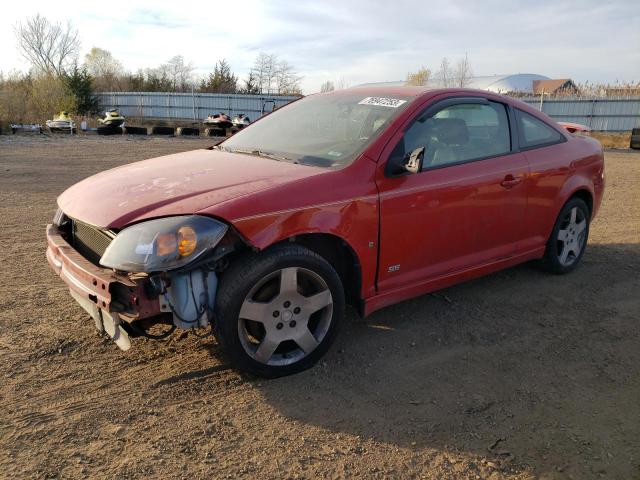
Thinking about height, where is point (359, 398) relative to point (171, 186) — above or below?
below

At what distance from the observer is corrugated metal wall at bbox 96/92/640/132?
92.1 feet

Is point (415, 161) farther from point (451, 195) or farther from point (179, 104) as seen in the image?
point (179, 104)

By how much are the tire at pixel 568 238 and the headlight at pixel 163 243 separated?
11.0 feet

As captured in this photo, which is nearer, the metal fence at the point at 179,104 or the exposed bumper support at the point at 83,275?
the exposed bumper support at the point at 83,275

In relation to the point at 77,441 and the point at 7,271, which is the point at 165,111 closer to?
the point at 7,271

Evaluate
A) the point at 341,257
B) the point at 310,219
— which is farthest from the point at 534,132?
the point at 310,219

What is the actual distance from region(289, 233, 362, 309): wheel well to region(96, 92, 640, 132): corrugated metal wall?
22.4m

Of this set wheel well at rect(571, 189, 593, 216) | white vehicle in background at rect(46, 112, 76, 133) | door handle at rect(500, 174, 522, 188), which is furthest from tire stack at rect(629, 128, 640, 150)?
white vehicle in background at rect(46, 112, 76, 133)

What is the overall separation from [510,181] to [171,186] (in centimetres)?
257

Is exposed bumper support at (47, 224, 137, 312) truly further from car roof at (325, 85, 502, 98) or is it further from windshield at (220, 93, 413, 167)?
car roof at (325, 85, 502, 98)

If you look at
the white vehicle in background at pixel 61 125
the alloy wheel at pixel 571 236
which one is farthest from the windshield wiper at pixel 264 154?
the white vehicle in background at pixel 61 125

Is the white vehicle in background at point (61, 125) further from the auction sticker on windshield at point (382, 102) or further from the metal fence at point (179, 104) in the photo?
the auction sticker on windshield at point (382, 102)

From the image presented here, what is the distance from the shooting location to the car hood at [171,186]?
2.83 m

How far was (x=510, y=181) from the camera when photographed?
4.06 metres
